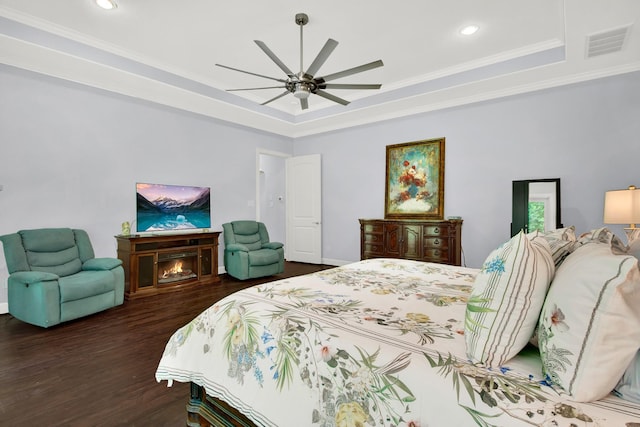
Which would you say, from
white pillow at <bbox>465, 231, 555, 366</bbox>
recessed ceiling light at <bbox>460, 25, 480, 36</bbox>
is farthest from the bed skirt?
recessed ceiling light at <bbox>460, 25, 480, 36</bbox>

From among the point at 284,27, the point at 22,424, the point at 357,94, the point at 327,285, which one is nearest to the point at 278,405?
the point at 327,285

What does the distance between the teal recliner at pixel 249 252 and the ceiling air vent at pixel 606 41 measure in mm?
4684

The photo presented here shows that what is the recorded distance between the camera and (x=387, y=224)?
5.05 metres

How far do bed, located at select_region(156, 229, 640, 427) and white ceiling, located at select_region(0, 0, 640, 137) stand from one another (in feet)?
8.98

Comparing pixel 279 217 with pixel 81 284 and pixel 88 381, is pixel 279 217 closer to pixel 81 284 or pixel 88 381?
pixel 81 284

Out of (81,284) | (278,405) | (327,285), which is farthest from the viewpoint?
(81,284)

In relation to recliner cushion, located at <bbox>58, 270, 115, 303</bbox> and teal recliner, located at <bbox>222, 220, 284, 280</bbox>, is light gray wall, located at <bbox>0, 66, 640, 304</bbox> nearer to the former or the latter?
teal recliner, located at <bbox>222, 220, 284, 280</bbox>

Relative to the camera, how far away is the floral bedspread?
851 mm

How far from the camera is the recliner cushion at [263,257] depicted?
4945 mm

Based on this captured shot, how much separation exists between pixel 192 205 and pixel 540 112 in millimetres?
5247

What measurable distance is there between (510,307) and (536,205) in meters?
3.92

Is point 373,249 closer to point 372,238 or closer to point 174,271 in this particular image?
point 372,238

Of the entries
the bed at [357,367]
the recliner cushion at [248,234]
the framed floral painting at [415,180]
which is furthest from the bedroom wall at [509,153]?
the bed at [357,367]

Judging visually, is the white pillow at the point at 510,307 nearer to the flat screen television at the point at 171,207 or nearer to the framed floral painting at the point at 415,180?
the framed floral painting at the point at 415,180
